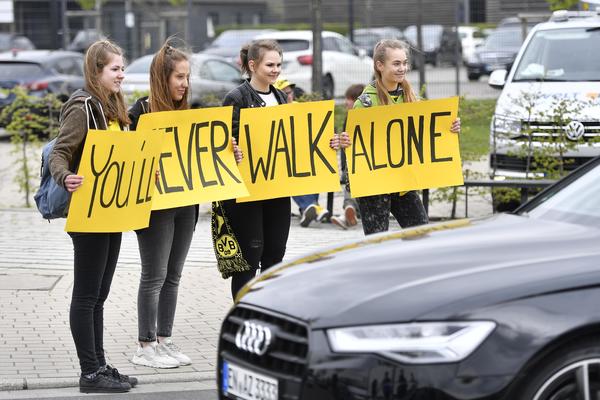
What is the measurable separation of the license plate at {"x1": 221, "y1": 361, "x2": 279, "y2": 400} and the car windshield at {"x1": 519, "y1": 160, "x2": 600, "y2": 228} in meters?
1.51

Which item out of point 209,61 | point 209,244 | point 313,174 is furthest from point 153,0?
point 313,174

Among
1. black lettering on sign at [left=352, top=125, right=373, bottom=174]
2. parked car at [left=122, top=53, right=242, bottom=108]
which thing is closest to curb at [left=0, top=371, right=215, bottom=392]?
black lettering on sign at [left=352, top=125, right=373, bottom=174]

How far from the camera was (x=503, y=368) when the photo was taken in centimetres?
435

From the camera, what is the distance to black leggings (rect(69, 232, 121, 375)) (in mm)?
6566

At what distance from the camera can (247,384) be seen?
4797 millimetres


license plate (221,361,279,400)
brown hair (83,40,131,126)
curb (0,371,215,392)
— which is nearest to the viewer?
license plate (221,361,279,400)

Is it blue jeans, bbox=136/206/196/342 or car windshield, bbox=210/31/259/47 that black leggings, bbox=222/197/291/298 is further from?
car windshield, bbox=210/31/259/47

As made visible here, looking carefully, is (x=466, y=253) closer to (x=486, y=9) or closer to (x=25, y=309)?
(x=25, y=309)

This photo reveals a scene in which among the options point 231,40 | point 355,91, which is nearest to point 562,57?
point 355,91

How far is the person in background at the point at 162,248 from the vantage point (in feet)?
23.1

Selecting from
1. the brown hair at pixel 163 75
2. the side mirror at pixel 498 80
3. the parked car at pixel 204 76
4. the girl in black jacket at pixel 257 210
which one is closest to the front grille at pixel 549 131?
the side mirror at pixel 498 80

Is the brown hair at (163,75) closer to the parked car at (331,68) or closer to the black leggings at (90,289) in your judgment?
the black leggings at (90,289)

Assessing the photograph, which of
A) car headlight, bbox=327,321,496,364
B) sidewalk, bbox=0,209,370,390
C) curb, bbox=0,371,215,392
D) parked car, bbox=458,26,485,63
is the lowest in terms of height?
sidewalk, bbox=0,209,370,390

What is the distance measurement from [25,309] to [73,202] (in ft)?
8.94
